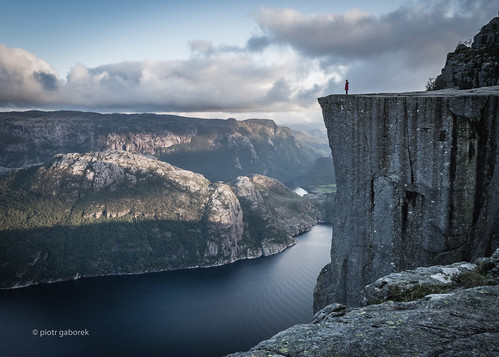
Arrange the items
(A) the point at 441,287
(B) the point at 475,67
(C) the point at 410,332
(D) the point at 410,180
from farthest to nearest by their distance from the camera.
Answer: (B) the point at 475,67
(D) the point at 410,180
(A) the point at 441,287
(C) the point at 410,332

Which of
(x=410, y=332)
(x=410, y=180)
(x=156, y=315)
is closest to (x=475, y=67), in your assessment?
(x=410, y=180)

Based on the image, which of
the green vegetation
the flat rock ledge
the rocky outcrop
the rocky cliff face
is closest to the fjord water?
the rocky cliff face

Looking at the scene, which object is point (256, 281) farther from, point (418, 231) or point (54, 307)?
point (418, 231)

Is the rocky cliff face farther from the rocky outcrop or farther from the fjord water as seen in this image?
the fjord water

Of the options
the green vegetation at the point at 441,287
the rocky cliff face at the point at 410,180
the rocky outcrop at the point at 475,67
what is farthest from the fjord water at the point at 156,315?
the green vegetation at the point at 441,287

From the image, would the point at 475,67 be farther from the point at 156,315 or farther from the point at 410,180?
the point at 156,315

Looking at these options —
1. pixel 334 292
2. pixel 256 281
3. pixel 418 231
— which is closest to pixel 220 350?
pixel 256 281
